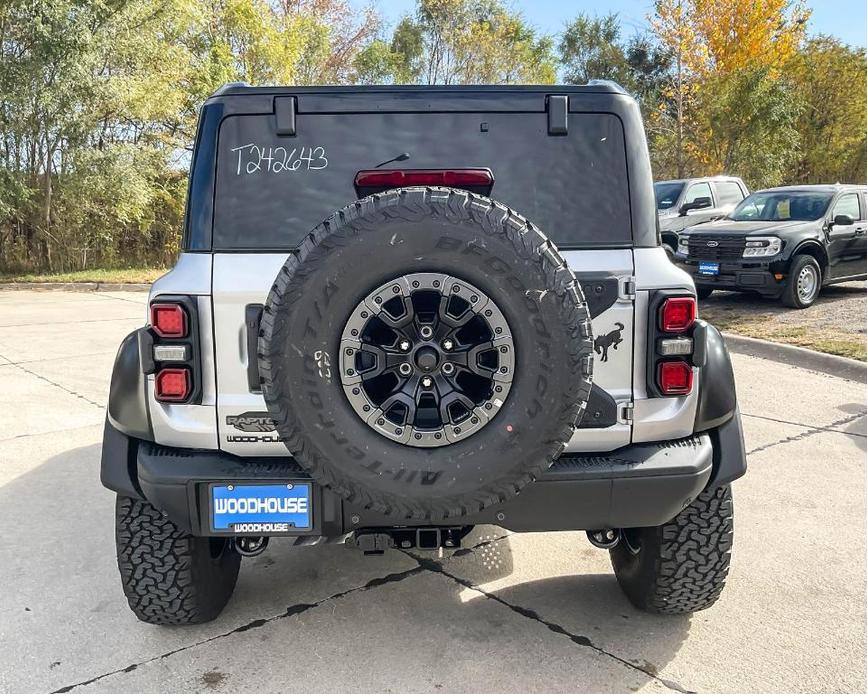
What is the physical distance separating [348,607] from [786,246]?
29.2 ft

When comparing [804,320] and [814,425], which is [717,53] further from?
Answer: [814,425]

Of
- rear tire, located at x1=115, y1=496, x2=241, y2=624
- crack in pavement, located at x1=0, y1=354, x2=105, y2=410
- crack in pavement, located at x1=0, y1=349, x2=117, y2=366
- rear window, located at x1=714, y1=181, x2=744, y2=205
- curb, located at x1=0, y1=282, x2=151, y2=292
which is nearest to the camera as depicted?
rear tire, located at x1=115, y1=496, x2=241, y2=624

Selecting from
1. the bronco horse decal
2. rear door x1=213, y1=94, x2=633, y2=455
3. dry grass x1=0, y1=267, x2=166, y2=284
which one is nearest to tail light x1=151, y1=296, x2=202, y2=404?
rear door x1=213, y1=94, x2=633, y2=455

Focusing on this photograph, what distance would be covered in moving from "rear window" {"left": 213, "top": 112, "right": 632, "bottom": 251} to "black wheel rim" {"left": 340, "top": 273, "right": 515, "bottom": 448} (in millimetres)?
527

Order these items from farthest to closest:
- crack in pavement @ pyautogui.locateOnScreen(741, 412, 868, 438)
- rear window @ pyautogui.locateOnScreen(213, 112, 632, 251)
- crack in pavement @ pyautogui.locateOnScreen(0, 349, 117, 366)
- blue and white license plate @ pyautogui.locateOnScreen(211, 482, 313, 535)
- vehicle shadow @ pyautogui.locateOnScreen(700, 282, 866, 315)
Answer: vehicle shadow @ pyautogui.locateOnScreen(700, 282, 866, 315) → crack in pavement @ pyautogui.locateOnScreen(0, 349, 117, 366) → crack in pavement @ pyautogui.locateOnScreen(741, 412, 868, 438) → rear window @ pyautogui.locateOnScreen(213, 112, 632, 251) → blue and white license plate @ pyautogui.locateOnScreen(211, 482, 313, 535)

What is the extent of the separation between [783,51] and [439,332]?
23.4 meters

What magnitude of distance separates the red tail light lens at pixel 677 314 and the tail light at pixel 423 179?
68cm

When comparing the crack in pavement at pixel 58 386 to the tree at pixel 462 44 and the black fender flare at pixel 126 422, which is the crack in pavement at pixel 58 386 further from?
the tree at pixel 462 44

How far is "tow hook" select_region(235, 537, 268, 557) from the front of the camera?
2.71 metres

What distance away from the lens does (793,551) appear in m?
3.48

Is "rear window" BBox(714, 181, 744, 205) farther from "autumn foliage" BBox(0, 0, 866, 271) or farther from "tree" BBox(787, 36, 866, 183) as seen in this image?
"tree" BBox(787, 36, 866, 183)

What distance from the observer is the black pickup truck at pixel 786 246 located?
33.0ft

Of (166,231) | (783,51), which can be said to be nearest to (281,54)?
(166,231)

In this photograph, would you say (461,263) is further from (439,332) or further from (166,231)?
(166,231)
